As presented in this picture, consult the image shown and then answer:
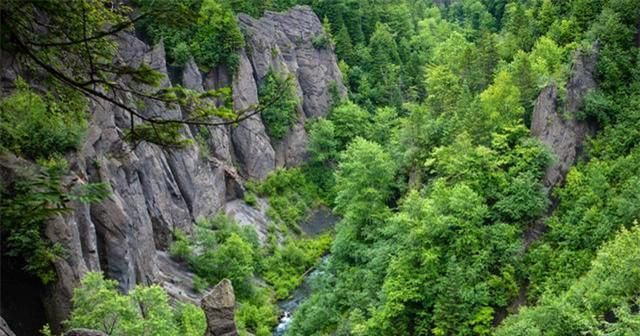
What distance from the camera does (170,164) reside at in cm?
4675

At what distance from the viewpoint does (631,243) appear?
24.0 meters

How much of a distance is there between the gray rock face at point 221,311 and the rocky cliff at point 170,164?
10.3 ft

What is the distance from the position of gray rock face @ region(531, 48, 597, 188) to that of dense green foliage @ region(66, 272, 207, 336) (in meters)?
21.4

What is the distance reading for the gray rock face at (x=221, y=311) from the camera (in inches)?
1339

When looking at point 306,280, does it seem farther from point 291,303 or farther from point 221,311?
point 221,311

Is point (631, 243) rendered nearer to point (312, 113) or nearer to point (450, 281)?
point (450, 281)

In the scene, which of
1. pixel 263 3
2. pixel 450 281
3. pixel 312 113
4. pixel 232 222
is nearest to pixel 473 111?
pixel 450 281

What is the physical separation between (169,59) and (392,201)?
2575cm

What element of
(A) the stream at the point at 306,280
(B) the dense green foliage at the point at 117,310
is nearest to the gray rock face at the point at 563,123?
(A) the stream at the point at 306,280

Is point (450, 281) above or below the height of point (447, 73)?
below

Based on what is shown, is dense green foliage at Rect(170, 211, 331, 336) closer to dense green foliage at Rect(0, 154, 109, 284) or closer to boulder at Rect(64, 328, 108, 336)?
boulder at Rect(64, 328, 108, 336)

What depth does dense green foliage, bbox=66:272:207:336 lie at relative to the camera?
79.0ft

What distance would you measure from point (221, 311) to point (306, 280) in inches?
604

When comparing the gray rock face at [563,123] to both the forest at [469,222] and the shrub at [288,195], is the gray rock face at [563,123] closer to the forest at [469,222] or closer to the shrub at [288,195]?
the forest at [469,222]
